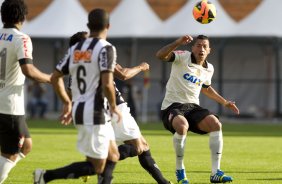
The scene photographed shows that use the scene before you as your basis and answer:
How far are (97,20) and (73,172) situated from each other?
1.84 metres

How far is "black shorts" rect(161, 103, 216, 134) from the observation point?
43.6ft

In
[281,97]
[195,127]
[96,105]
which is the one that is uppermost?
[96,105]

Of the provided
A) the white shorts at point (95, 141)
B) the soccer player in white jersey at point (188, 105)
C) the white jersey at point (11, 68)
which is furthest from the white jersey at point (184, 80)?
the white shorts at point (95, 141)

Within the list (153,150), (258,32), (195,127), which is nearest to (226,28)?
(258,32)

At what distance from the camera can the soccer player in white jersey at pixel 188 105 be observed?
42.8 ft

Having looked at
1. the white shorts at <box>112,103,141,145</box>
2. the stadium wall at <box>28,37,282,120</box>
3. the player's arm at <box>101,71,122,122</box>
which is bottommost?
the stadium wall at <box>28,37,282,120</box>

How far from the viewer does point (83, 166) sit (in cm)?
999

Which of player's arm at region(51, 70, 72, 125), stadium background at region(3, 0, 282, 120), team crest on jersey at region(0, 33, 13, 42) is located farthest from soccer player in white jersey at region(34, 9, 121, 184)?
stadium background at region(3, 0, 282, 120)

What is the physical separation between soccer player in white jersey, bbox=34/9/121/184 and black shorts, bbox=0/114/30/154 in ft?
3.24

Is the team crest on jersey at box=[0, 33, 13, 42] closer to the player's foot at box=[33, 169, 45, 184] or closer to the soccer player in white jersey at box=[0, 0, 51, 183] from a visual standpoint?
the soccer player in white jersey at box=[0, 0, 51, 183]

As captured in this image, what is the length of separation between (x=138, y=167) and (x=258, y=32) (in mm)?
23316

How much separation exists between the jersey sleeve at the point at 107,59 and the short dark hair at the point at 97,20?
279mm

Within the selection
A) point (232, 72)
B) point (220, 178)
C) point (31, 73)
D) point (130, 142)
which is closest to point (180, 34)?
point (232, 72)

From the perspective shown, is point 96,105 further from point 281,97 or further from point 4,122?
point 281,97
